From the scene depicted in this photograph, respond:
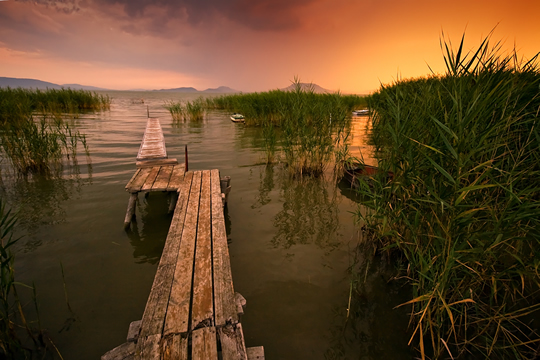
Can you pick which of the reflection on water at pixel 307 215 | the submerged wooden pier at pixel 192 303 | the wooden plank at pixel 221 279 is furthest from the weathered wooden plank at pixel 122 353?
the reflection on water at pixel 307 215

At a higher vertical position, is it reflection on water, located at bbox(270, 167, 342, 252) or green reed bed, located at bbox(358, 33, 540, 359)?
green reed bed, located at bbox(358, 33, 540, 359)

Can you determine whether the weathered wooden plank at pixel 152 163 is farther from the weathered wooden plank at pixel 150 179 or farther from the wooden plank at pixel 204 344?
the wooden plank at pixel 204 344

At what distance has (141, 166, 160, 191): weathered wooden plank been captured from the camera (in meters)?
4.55

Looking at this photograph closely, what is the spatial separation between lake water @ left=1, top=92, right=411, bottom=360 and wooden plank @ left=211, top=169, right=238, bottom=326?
0.76 meters

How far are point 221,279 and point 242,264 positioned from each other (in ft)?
4.60

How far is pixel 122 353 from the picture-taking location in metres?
1.78

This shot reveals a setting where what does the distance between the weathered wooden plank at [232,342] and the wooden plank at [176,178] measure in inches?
129

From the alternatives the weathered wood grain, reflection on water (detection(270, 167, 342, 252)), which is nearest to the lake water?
reflection on water (detection(270, 167, 342, 252))

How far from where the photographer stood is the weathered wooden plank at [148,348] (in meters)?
1.74

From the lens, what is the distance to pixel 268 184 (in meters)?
7.00

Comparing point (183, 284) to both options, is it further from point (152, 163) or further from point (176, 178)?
point (152, 163)

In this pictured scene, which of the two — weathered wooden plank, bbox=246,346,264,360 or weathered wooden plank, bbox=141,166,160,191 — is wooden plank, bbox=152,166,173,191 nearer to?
weathered wooden plank, bbox=141,166,160,191

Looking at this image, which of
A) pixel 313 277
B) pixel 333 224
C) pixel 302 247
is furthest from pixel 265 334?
pixel 333 224

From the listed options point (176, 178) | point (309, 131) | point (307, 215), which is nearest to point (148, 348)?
point (176, 178)
